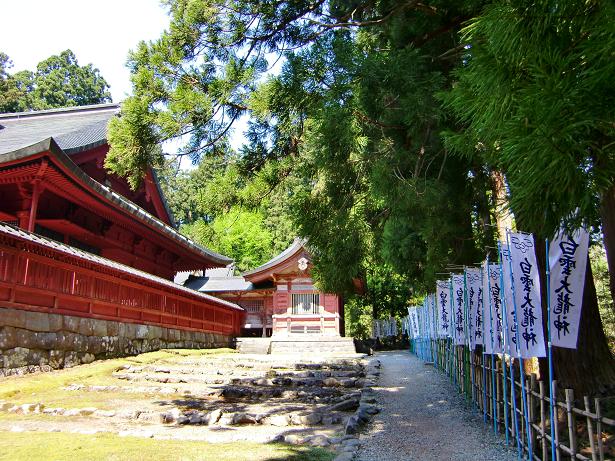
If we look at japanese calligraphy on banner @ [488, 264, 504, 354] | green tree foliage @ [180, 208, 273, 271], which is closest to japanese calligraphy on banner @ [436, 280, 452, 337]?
japanese calligraphy on banner @ [488, 264, 504, 354]

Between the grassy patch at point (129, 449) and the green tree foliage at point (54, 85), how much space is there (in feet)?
153

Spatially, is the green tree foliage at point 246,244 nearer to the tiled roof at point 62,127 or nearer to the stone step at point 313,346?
the stone step at point 313,346

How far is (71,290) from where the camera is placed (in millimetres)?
9805

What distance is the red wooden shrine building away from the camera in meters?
8.78

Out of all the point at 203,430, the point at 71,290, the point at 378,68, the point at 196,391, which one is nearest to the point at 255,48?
the point at 378,68

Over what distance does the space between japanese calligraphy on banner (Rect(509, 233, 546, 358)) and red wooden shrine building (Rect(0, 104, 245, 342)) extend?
294 inches

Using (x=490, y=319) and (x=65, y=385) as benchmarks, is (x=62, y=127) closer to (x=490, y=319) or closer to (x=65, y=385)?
(x=65, y=385)

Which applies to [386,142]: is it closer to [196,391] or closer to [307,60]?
[307,60]

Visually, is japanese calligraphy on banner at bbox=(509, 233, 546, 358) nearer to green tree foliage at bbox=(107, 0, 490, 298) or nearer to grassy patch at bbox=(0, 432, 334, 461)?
green tree foliage at bbox=(107, 0, 490, 298)

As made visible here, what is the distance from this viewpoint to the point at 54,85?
4981cm

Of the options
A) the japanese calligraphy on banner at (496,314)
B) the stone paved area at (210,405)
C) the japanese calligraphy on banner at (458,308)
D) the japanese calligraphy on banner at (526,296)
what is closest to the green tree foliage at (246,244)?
the stone paved area at (210,405)

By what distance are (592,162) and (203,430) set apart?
5138 millimetres

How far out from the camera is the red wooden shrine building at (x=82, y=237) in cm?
878

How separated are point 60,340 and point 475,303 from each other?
25.0 ft
